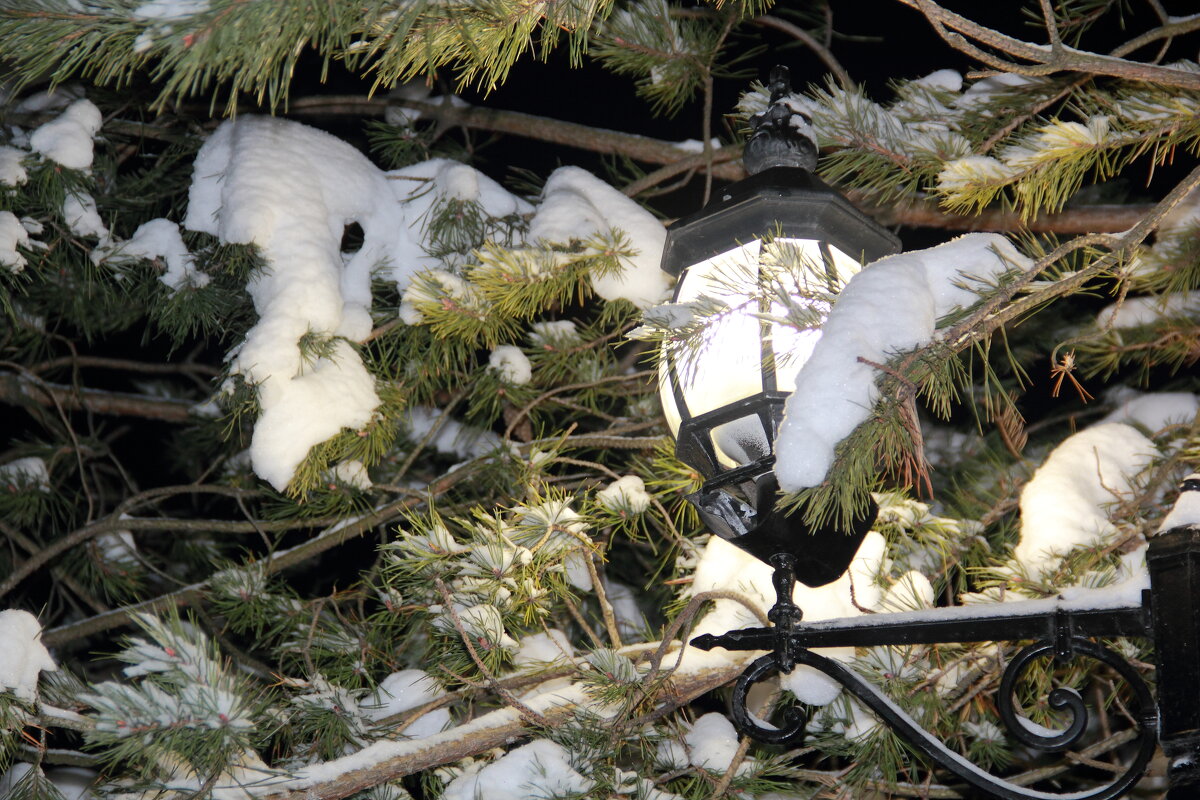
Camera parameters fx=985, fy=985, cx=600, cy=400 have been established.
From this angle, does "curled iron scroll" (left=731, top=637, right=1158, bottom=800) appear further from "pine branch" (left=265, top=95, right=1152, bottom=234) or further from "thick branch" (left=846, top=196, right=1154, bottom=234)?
"thick branch" (left=846, top=196, right=1154, bottom=234)

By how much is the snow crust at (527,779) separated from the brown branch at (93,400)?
1778 mm

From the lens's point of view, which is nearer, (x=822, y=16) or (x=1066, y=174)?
(x=1066, y=174)

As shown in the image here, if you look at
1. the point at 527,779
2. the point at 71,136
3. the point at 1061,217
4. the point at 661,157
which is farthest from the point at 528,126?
the point at 527,779

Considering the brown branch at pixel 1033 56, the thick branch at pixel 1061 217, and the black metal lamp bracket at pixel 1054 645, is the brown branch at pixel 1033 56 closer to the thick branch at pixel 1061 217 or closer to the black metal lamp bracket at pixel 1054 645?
the black metal lamp bracket at pixel 1054 645

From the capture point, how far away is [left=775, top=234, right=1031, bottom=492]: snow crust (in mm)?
1051

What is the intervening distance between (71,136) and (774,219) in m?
1.75

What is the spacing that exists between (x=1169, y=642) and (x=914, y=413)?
0.34 m

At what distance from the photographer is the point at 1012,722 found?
110cm

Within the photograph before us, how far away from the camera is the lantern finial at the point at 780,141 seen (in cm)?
150

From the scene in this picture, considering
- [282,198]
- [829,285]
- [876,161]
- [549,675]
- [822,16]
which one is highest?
[822,16]

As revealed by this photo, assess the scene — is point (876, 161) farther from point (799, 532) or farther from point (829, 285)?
point (799, 532)

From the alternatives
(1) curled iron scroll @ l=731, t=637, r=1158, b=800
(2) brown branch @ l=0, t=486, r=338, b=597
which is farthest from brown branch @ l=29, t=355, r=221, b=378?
(1) curled iron scroll @ l=731, t=637, r=1158, b=800

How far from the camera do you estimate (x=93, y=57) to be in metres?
0.99

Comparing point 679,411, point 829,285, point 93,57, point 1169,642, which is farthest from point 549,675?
point 93,57
